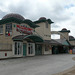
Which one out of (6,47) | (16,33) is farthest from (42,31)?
(6,47)

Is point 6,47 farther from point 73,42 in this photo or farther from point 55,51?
point 73,42

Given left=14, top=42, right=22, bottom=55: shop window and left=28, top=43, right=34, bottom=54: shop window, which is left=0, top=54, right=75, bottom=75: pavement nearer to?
left=14, top=42, right=22, bottom=55: shop window

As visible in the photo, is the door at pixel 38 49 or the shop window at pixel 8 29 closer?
the shop window at pixel 8 29

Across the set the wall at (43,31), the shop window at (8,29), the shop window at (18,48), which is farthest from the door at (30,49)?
the wall at (43,31)

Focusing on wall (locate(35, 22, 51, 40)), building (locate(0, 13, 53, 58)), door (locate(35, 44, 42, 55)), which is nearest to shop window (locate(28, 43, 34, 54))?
building (locate(0, 13, 53, 58))

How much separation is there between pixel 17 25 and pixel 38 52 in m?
10.7

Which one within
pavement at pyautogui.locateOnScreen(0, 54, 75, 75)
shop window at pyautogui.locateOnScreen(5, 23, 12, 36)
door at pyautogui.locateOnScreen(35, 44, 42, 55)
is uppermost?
shop window at pyautogui.locateOnScreen(5, 23, 12, 36)

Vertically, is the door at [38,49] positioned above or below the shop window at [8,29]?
below

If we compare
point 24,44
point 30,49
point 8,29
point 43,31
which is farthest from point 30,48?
point 43,31

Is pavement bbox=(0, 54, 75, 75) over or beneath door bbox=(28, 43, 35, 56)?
beneath

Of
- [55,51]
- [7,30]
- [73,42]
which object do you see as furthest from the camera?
[73,42]

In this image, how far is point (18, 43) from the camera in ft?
69.4

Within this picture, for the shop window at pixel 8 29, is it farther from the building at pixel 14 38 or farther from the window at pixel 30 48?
the window at pixel 30 48

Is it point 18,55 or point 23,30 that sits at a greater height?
point 23,30
